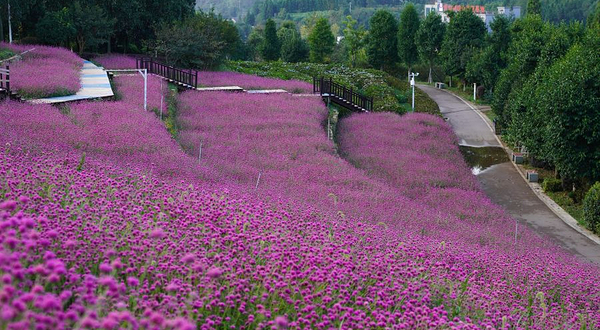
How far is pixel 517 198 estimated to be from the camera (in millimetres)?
23516

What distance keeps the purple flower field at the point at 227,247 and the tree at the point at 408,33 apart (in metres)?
43.3

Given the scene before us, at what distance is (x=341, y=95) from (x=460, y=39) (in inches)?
941

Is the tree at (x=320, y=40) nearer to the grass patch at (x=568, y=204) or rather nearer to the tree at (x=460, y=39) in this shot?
the tree at (x=460, y=39)

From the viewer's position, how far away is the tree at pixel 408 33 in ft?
198

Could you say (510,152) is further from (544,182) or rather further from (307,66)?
(307,66)

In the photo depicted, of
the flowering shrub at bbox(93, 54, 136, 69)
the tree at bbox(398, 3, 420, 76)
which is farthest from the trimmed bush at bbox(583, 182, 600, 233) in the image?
the tree at bbox(398, 3, 420, 76)

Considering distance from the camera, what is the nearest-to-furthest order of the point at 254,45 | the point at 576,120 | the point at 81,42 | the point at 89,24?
the point at 576,120, the point at 89,24, the point at 81,42, the point at 254,45

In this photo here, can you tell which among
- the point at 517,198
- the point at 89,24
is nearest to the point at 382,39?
the point at 89,24

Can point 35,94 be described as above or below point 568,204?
above

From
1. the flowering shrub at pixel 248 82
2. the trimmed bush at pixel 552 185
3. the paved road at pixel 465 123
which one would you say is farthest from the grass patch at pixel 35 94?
the paved road at pixel 465 123

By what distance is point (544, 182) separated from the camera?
975 inches

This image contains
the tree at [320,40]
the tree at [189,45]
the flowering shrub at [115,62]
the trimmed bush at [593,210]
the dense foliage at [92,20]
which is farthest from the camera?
the tree at [320,40]

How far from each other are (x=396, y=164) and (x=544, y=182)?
6.22 meters

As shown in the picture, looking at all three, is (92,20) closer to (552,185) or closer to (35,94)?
(35,94)
